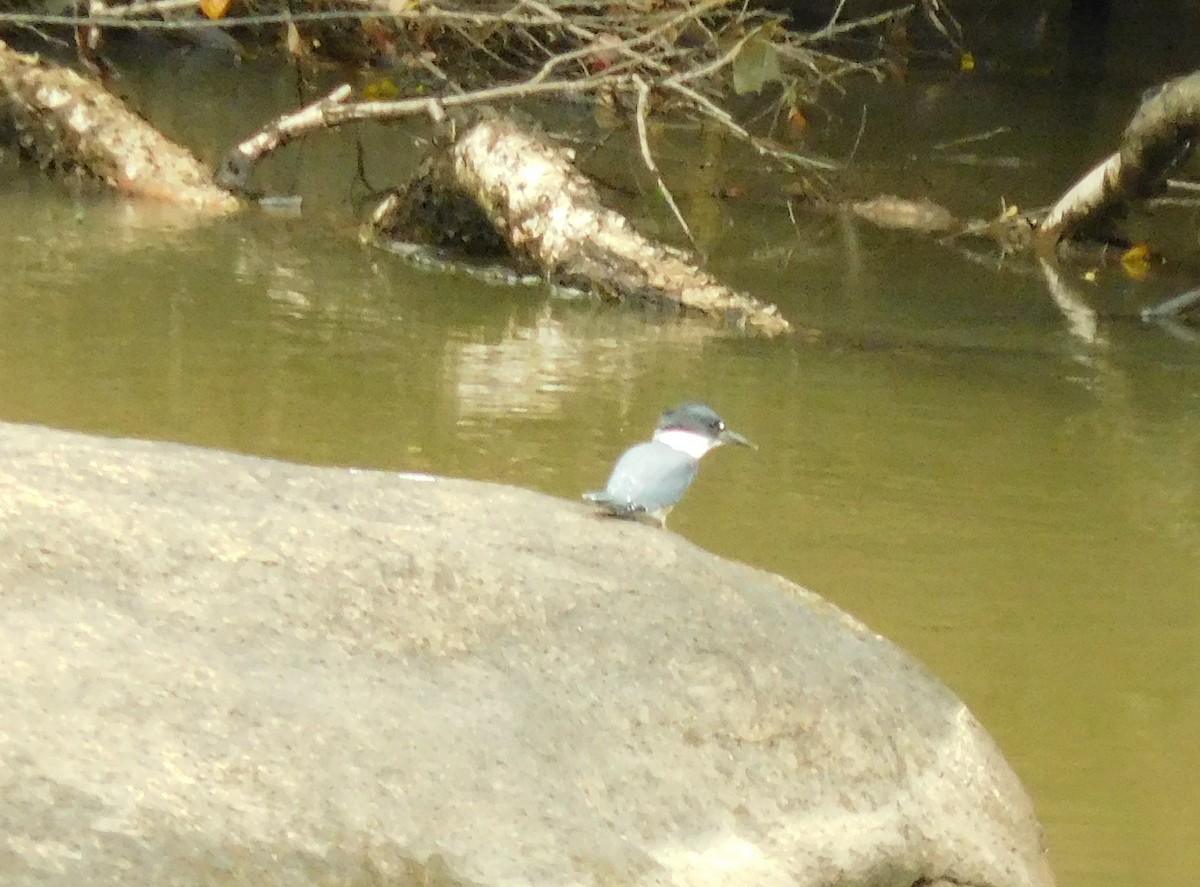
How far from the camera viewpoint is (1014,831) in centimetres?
273

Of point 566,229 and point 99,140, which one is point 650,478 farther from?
point 99,140

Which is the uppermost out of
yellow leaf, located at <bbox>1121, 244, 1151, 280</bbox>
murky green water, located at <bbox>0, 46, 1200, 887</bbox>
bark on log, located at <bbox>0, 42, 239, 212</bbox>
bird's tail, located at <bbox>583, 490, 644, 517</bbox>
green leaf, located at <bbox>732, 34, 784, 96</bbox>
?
green leaf, located at <bbox>732, 34, 784, 96</bbox>

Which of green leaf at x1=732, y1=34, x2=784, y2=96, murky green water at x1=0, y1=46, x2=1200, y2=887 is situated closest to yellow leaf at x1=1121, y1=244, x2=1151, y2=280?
murky green water at x1=0, y1=46, x2=1200, y2=887

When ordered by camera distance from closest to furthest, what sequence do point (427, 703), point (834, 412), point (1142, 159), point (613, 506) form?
point (427, 703), point (613, 506), point (834, 412), point (1142, 159)

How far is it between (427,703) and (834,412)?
10.4 ft

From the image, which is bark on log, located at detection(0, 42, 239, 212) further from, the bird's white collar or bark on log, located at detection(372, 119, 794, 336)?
the bird's white collar

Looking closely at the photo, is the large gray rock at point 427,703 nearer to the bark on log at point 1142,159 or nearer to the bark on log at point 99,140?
the bark on log at point 1142,159

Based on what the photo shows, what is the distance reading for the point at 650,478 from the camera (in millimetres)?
3193

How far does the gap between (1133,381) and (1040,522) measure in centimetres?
173

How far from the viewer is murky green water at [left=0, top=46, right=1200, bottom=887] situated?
11.7 feet

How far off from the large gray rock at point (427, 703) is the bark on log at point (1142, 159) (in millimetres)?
4986

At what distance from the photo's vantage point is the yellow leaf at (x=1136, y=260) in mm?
8164

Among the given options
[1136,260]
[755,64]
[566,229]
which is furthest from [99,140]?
[1136,260]

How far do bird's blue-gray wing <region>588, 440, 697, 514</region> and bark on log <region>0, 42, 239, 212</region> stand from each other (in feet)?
16.4
